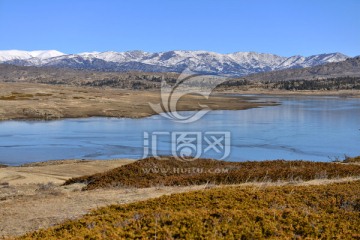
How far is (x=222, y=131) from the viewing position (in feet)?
174

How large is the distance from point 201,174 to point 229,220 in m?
10.3

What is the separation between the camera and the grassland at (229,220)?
331 inches

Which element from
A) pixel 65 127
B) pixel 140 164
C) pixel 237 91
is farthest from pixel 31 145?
pixel 237 91

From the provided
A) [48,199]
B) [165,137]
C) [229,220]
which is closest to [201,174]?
[48,199]

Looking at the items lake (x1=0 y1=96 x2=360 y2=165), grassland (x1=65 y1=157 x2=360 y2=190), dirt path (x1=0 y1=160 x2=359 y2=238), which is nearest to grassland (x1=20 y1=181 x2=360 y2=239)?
dirt path (x1=0 y1=160 x2=359 y2=238)

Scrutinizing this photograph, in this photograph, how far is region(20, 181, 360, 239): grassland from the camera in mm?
8406

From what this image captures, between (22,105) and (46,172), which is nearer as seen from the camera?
(46,172)

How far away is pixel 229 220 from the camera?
9094 millimetres

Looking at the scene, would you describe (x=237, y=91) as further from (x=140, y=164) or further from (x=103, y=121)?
(x=140, y=164)

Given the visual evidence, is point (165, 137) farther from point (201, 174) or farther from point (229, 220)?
point (229, 220)

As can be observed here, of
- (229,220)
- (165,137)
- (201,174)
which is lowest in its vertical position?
(165,137)

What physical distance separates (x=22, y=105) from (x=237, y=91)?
13311 cm

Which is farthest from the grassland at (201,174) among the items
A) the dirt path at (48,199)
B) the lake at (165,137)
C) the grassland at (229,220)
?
the lake at (165,137)

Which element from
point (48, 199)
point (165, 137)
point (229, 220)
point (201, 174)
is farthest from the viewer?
point (165, 137)
